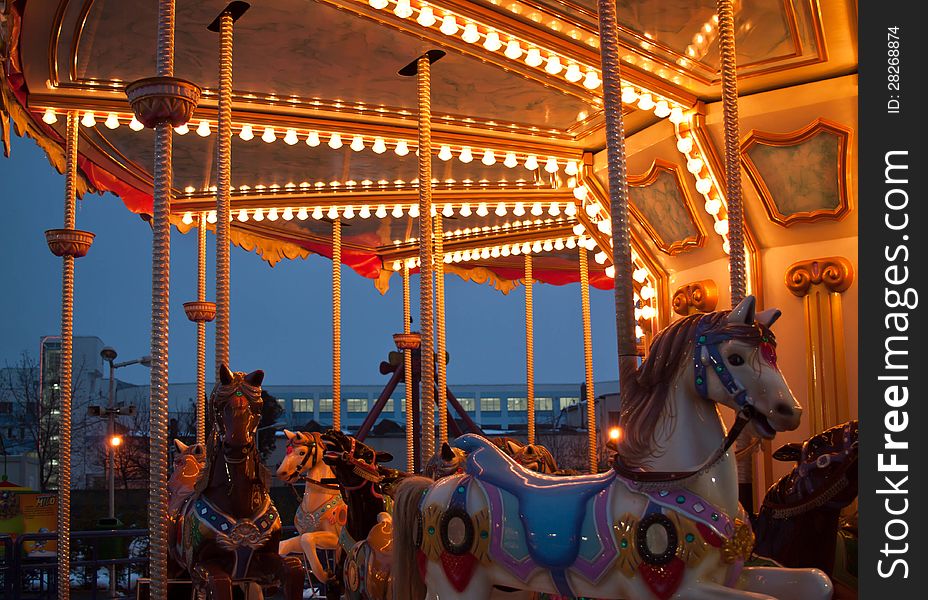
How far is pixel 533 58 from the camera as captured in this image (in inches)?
304

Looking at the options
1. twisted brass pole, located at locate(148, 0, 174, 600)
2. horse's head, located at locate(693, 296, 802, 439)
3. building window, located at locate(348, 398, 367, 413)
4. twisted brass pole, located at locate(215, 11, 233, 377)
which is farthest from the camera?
building window, located at locate(348, 398, 367, 413)

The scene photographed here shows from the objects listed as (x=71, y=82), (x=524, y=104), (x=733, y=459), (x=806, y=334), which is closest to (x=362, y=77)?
(x=524, y=104)

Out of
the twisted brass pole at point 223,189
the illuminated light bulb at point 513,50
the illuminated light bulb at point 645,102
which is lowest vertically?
the twisted brass pole at point 223,189

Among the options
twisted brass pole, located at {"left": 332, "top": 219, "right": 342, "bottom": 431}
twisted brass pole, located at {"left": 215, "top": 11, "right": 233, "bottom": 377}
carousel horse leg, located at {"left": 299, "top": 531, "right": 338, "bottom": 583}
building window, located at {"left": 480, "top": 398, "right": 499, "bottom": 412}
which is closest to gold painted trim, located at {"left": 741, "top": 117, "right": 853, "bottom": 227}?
twisted brass pole, located at {"left": 215, "top": 11, "right": 233, "bottom": 377}

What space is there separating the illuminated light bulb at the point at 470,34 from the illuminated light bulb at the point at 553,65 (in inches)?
25.4

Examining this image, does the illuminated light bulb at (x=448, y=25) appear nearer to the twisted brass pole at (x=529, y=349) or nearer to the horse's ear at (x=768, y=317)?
the horse's ear at (x=768, y=317)

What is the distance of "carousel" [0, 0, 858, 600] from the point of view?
3.58 m

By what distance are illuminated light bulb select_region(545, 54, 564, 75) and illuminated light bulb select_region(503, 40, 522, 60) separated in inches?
11.1

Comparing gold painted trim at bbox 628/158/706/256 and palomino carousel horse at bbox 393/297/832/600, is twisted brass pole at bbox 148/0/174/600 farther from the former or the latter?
gold painted trim at bbox 628/158/706/256

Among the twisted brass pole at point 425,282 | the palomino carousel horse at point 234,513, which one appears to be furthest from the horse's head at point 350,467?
the twisted brass pole at point 425,282

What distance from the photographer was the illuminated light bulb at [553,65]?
7762mm
